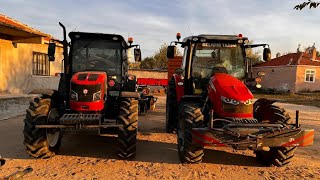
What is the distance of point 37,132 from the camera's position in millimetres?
5535

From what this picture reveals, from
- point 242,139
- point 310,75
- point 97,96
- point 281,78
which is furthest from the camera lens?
point 281,78

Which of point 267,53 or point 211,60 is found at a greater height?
point 267,53

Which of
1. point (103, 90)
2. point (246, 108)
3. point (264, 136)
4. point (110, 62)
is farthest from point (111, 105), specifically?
point (264, 136)

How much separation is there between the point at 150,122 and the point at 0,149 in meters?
4.92

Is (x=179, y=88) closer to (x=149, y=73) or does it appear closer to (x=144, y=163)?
(x=144, y=163)

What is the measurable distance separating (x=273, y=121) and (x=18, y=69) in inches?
525

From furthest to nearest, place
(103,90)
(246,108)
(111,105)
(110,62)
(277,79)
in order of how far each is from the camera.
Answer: (277,79)
(110,62)
(111,105)
(103,90)
(246,108)

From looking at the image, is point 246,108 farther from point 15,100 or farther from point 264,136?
point 15,100

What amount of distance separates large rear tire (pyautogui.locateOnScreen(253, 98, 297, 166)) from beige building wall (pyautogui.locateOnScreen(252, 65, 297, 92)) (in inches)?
1086

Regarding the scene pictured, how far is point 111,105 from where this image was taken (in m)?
6.65

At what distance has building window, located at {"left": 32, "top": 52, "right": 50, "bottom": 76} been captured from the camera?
16828 mm

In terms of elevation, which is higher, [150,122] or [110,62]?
[110,62]

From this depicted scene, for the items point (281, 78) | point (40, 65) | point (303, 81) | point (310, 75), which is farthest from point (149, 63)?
point (40, 65)

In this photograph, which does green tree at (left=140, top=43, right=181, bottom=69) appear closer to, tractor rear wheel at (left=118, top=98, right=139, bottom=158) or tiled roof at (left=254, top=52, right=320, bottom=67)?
tiled roof at (left=254, top=52, right=320, bottom=67)
